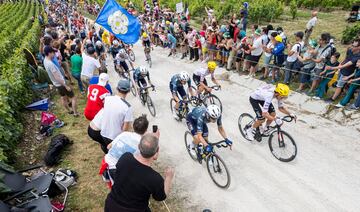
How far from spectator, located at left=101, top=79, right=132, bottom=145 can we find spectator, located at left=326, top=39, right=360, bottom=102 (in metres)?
7.73

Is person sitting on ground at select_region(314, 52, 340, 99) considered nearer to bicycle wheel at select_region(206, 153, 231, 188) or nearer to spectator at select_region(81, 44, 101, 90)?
bicycle wheel at select_region(206, 153, 231, 188)

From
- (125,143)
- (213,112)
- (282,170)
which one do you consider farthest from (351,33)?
(125,143)

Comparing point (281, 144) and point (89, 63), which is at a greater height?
point (89, 63)

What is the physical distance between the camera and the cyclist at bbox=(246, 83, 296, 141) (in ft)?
21.9

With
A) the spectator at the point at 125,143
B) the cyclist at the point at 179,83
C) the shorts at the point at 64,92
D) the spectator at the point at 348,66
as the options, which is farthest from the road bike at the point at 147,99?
the spectator at the point at 348,66

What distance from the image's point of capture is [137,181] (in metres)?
3.50

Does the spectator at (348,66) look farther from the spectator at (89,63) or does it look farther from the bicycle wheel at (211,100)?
the spectator at (89,63)

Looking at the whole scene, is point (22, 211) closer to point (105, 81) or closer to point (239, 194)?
point (105, 81)

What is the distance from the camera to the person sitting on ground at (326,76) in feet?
31.0

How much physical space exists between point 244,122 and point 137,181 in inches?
243

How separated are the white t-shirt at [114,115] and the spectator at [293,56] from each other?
25.9 feet

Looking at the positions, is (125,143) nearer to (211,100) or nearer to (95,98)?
(95,98)

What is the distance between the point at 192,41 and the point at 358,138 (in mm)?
10912

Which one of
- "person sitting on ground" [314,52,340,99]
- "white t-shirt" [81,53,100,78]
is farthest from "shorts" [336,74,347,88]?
"white t-shirt" [81,53,100,78]
